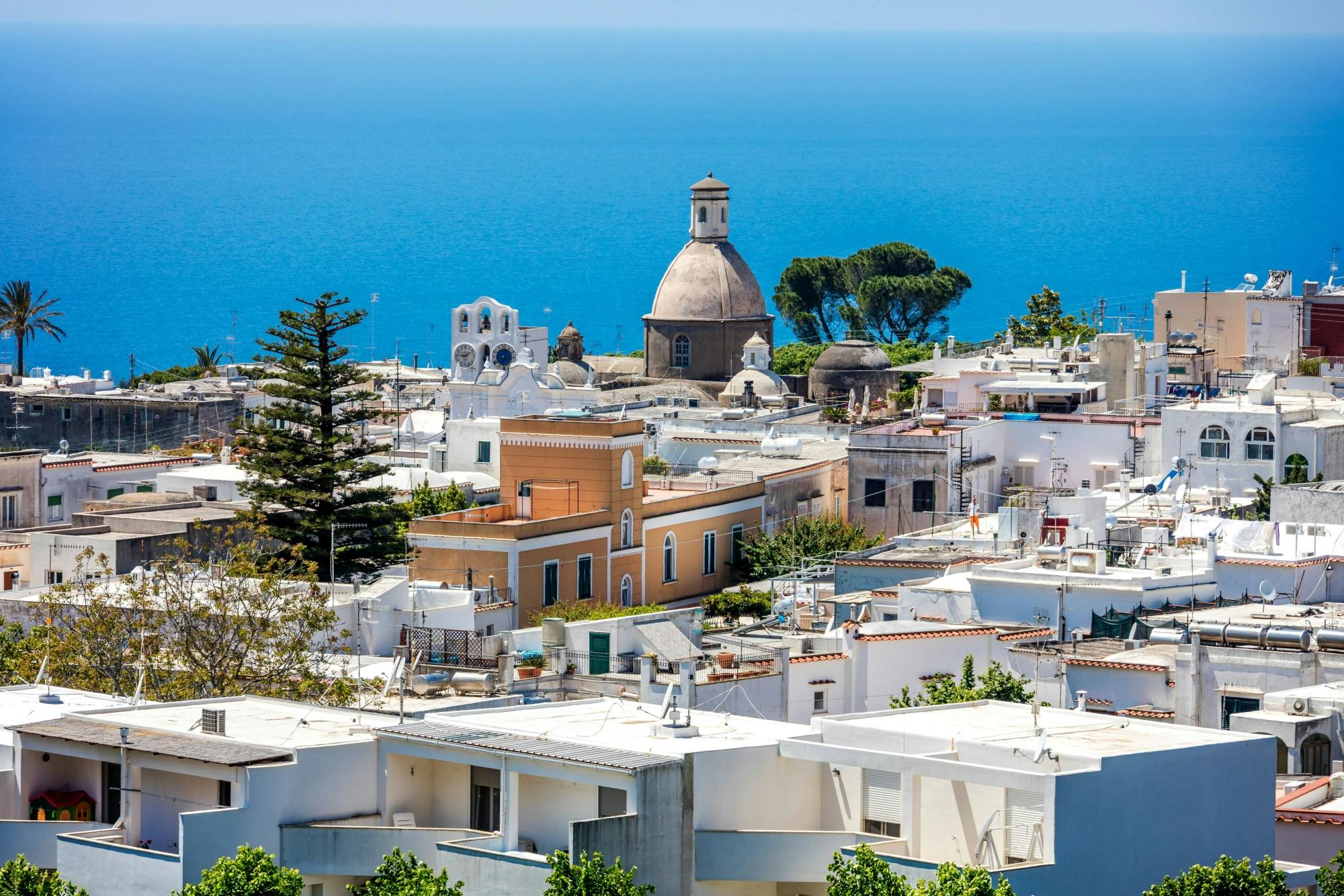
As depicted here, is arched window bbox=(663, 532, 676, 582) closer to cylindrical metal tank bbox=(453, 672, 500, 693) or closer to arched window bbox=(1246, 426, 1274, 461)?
arched window bbox=(1246, 426, 1274, 461)

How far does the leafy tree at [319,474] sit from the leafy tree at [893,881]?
22.6 m

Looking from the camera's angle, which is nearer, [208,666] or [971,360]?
[208,666]

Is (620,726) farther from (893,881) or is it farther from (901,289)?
(901,289)

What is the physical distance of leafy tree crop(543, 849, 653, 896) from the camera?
14930mm

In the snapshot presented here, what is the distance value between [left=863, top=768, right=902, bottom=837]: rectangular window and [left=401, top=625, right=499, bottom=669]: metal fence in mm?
10522

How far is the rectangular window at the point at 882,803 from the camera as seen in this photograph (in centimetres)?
1617

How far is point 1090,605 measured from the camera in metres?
27.6

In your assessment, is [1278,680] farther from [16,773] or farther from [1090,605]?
[16,773]

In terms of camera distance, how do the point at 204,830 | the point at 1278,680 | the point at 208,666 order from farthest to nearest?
the point at 208,666 → the point at 1278,680 → the point at 204,830

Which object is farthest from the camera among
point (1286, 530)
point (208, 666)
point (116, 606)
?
point (1286, 530)

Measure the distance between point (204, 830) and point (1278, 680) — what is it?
10539 mm

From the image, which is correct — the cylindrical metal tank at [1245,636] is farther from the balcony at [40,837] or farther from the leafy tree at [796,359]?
the leafy tree at [796,359]

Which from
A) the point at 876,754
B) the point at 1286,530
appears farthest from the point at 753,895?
the point at 1286,530

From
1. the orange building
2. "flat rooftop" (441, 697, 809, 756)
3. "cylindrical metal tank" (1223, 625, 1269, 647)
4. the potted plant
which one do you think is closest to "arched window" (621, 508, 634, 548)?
the orange building
